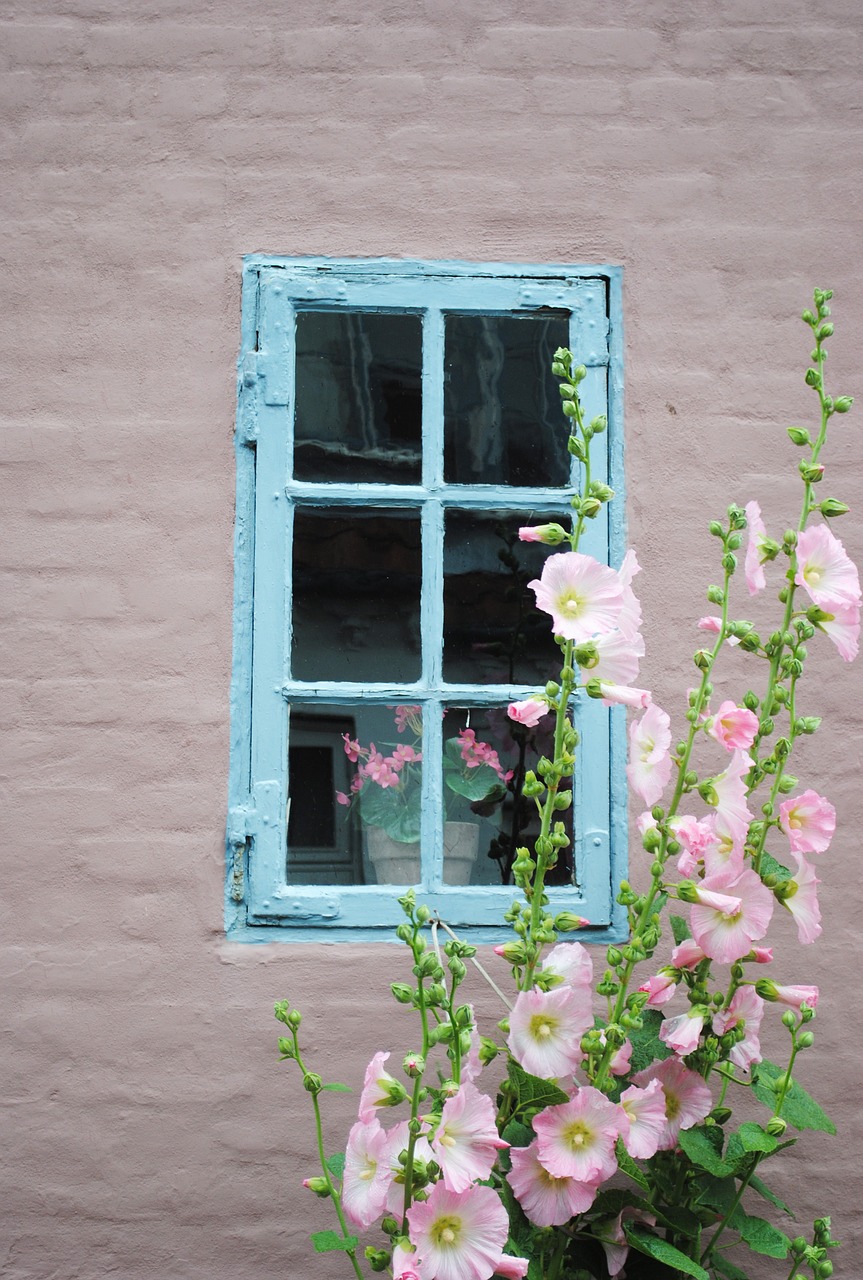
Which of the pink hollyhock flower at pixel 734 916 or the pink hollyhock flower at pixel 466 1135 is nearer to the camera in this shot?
the pink hollyhock flower at pixel 466 1135

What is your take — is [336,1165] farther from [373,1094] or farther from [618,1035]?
[618,1035]

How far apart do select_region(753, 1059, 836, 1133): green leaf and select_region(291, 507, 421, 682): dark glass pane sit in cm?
92

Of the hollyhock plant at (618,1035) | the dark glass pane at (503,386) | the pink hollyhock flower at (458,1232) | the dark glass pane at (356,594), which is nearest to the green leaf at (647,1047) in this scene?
the hollyhock plant at (618,1035)

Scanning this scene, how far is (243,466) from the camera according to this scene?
2.38 metres

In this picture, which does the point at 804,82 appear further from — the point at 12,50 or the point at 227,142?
the point at 12,50

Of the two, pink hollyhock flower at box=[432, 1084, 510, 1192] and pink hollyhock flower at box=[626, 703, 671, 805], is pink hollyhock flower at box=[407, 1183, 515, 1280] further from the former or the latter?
pink hollyhock flower at box=[626, 703, 671, 805]

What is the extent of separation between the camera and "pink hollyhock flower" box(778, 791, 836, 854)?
178 centimetres

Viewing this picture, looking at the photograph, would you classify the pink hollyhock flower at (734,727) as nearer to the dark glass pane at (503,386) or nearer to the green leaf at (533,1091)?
the green leaf at (533,1091)

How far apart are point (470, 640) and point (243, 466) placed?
1.77 feet

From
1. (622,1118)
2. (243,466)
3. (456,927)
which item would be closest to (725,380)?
(243,466)

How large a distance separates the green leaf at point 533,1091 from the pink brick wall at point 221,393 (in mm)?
562

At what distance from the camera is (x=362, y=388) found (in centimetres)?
245

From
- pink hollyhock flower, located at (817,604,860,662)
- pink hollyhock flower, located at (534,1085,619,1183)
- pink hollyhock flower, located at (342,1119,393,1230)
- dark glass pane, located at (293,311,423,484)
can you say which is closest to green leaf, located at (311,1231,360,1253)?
pink hollyhock flower, located at (342,1119,393,1230)

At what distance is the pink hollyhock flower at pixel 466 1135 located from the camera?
1608 millimetres
